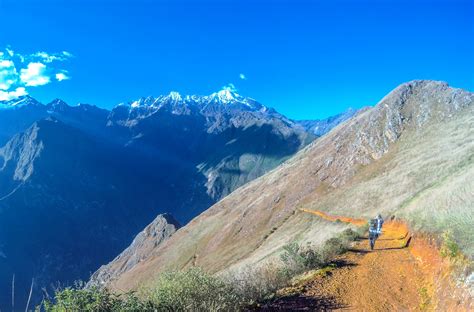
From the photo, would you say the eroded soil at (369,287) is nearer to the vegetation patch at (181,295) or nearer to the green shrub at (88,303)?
the vegetation patch at (181,295)

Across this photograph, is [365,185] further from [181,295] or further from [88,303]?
[88,303]

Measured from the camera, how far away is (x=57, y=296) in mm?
11367

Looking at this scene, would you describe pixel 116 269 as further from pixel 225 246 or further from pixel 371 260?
pixel 371 260

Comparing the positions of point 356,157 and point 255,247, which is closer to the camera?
point 255,247

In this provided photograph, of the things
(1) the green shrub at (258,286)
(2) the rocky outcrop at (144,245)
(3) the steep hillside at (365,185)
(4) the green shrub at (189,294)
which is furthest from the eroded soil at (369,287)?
(2) the rocky outcrop at (144,245)

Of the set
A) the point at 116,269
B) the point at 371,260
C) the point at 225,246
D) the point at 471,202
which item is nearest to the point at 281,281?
the point at 371,260

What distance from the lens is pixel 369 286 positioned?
58.3 feet

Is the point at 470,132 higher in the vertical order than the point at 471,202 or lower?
higher

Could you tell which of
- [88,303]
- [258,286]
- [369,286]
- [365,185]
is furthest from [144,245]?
[88,303]

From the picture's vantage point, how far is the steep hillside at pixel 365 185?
41.0 meters

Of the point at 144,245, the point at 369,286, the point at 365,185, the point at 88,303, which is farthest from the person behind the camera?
the point at 144,245

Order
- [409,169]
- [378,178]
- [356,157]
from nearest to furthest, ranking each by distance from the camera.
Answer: [409,169] < [378,178] < [356,157]

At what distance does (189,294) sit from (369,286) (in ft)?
29.4

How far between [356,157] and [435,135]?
19.9 metres
